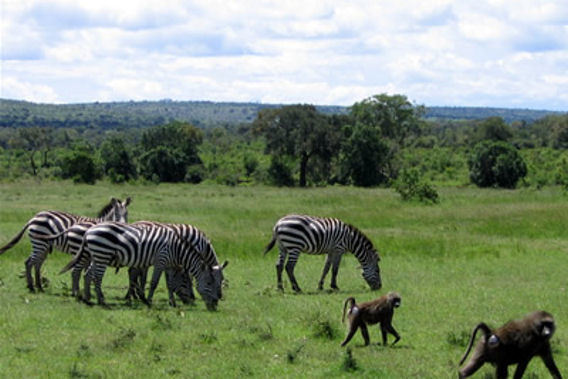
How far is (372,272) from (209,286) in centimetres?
459

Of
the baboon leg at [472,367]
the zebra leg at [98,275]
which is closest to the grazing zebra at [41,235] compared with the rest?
the zebra leg at [98,275]

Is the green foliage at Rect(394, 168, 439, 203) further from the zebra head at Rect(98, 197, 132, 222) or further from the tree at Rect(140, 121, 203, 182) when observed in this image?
the tree at Rect(140, 121, 203, 182)

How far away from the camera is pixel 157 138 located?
261 feet

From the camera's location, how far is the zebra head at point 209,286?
47.8 feet

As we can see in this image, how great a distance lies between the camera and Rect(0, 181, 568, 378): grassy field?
10172 mm

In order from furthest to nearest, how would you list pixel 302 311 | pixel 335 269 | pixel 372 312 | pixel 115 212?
1. pixel 115 212
2. pixel 335 269
3. pixel 302 311
4. pixel 372 312

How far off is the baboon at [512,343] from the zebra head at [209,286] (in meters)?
7.07

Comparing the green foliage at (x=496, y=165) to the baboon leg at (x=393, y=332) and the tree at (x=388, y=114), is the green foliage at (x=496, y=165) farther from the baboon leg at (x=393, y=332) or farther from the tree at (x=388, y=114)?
the baboon leg at (x=393, y=332)

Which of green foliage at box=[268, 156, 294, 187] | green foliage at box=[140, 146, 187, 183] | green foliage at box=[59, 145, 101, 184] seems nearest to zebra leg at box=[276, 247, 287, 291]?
green foliage at box=[59, 145, 101, 184]

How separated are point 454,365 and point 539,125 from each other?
458 ft

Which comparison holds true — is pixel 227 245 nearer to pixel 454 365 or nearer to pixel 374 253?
pixel 374 253

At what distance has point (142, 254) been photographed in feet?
48.2

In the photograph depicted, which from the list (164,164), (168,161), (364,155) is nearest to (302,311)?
(364,155)

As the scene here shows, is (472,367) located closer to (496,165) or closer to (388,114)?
(496,165)
